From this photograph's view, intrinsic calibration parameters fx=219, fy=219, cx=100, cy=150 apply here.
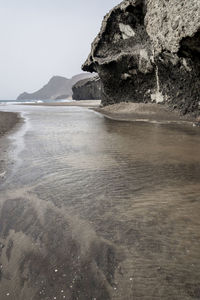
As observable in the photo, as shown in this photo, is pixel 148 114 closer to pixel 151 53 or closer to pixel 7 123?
pixel 151 53

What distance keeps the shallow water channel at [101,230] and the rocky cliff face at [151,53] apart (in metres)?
6.28

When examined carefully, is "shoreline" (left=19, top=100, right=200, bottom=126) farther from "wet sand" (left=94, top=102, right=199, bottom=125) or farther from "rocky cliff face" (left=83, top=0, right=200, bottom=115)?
→ "rocky cliff face" (left=83, top=0, right=200, bottom=115)

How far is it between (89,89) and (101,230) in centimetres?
3901

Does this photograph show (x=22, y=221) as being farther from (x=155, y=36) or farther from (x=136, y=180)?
(x=155, y=36)

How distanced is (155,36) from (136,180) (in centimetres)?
993

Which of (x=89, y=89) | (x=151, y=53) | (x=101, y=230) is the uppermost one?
(x=151, y=53)

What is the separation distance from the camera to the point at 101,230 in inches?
71.3

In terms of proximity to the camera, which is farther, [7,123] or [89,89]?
[89,89]

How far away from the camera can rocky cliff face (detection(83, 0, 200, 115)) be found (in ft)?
26.5

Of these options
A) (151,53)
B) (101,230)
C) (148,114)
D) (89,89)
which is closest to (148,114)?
(148,114)

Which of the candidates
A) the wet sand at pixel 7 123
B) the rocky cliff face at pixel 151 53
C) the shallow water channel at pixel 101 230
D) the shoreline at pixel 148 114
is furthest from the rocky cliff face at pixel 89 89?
the shallow water channel at pixel 101 230

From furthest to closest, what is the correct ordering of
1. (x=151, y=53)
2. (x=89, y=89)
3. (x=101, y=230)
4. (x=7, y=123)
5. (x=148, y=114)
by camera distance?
(x=89, y=89) → (x=151, y=53) → (x=148, y=114) → (x=7, y=123) → (x=101, y=230)

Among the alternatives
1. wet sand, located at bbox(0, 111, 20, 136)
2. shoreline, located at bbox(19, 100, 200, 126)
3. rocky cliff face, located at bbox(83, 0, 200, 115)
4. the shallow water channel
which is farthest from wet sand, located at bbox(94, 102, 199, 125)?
the shallow water channel

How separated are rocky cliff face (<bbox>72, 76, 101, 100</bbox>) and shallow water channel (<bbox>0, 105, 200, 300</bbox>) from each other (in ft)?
113
